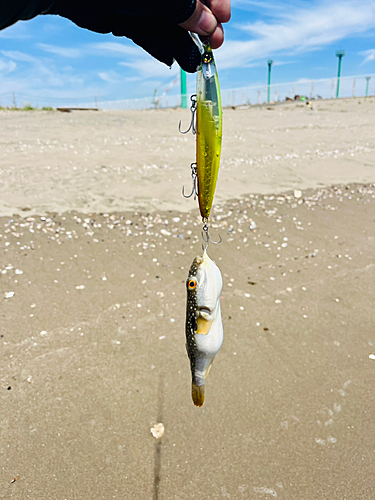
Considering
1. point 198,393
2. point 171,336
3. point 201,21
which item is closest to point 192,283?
point 198,393

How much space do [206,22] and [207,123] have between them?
1.67 feet

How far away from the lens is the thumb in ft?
6.24

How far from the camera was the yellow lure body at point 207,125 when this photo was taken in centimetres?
188

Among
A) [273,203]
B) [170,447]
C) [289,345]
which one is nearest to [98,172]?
[273,203]

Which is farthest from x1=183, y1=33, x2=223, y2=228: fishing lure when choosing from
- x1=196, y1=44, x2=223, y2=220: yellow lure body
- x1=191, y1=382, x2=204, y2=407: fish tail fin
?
x1=191, y1=382, x2=204, y2=407: fish tail fin

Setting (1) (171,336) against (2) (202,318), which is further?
(1) (171,336)

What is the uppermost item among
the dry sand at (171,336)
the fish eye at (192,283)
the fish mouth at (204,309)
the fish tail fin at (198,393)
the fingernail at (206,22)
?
the fingernail at (206,22)

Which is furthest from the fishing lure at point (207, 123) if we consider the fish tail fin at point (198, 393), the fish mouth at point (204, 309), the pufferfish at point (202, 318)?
the fish tail fin at point (198, 393)

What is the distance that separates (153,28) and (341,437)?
409cm

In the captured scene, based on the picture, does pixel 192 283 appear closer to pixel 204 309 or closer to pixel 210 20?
pixel 204 309

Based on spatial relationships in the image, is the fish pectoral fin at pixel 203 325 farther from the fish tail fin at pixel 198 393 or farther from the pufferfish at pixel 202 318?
the fish tail fin at pixel 198 393

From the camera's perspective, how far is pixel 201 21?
1.93 m

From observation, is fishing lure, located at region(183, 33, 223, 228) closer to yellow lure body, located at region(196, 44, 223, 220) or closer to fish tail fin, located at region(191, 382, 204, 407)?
yellow lure body, located at region(196, 44, 223, 220)

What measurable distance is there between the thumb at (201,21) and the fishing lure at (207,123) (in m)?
0.07
